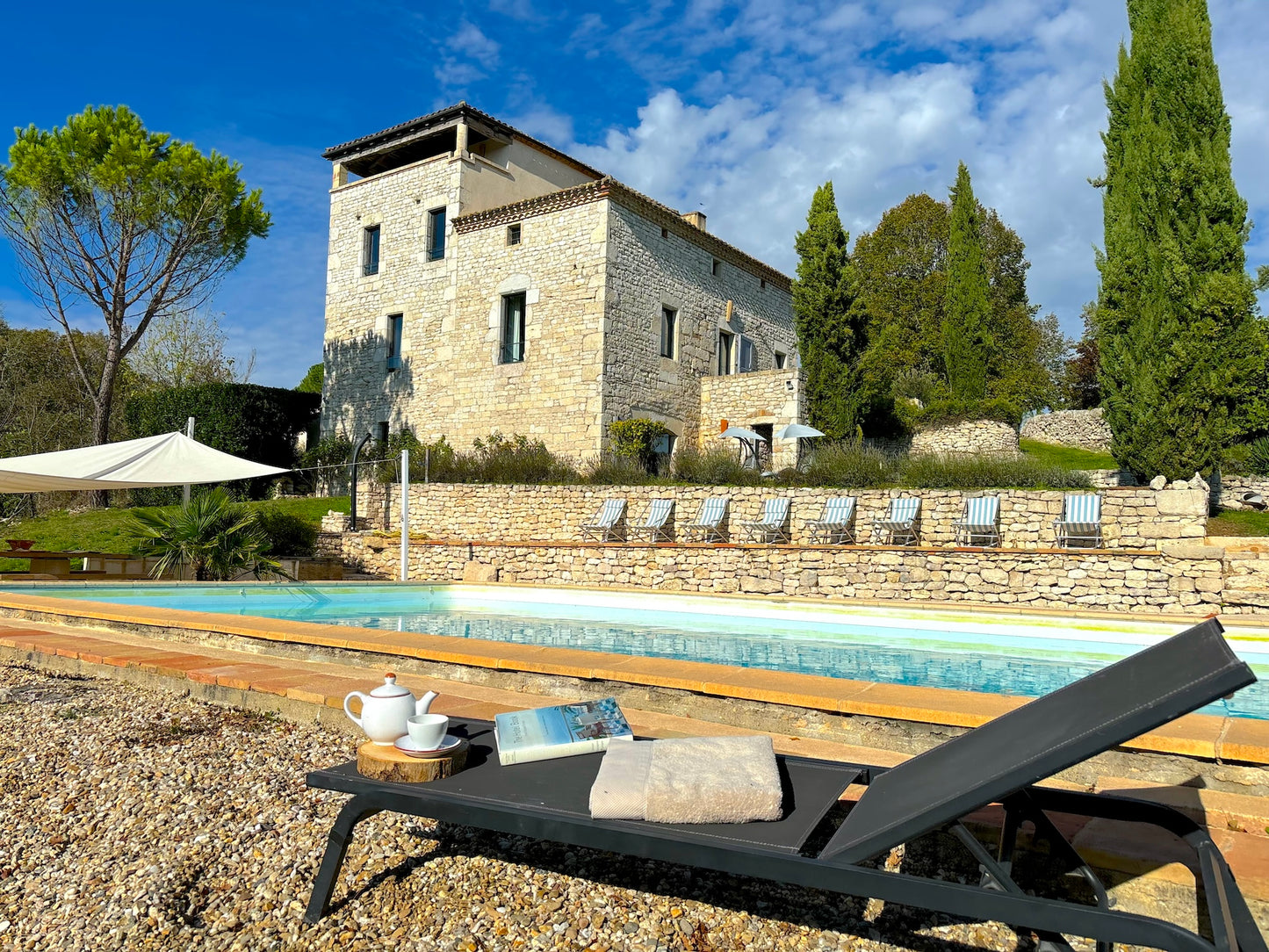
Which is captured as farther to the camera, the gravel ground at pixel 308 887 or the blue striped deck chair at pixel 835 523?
the blue striped deck chair at pixel 835 523

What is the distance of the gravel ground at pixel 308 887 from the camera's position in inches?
82.0

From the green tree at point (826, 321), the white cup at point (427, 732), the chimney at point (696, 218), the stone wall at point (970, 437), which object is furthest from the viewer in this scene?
the chimney at point (696, 218)

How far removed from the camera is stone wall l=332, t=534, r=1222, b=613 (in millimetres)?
9781


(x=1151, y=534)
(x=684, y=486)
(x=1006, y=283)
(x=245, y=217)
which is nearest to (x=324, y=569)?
(x=684, y=486)

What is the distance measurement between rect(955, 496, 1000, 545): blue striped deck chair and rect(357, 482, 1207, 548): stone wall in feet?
0.66

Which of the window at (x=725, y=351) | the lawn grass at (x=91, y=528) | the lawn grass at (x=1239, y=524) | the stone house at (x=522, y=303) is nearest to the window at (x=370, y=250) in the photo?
the stone house at (x=522, y=303)

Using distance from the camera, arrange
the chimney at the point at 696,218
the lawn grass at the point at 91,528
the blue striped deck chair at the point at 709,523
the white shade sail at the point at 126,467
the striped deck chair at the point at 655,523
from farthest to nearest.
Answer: the chimney at the point at 696,218, the lawn grass at the point at 91,528, the striped deck chair at the point at 655,523, the blue striped deck chair at the point at 709,523, the white shade sail at the point at 126,467

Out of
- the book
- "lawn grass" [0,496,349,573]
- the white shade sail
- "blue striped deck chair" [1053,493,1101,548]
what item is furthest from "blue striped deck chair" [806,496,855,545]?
the book

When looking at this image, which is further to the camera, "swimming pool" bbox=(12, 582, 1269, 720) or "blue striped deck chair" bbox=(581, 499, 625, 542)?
"blue striped deck chair" bbox=(581, 499, 625, 542)

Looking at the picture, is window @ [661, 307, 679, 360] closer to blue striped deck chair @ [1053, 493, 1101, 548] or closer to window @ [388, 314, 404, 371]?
window @ [388, 314, 404, 371]

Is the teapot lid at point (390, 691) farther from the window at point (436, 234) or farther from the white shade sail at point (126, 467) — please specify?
the window at point (436, 234)

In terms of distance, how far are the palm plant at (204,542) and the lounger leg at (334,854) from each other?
10.2 metres

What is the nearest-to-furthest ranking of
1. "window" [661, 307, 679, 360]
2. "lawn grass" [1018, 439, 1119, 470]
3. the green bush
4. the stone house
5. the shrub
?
the shrub, the green bush, the stone house, "window" [661, 307, 679, 360], "lawn grass" [1018, 439, 1119, 470]

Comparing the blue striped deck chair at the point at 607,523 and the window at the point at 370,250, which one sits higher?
the window at the point at 370,250
